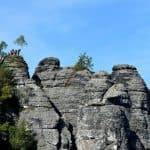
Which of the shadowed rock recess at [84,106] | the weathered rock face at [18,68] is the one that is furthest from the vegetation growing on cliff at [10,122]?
the shadowed rock recess at [84,106]

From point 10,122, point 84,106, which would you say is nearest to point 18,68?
point 10,122

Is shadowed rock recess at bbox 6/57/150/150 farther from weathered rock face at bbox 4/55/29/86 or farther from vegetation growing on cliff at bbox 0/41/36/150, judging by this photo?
vegetation growing on cliff at bbox 0/41/36/150

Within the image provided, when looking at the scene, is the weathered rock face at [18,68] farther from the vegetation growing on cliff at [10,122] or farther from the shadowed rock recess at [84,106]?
the vegetation growing on cliff at [10,122]

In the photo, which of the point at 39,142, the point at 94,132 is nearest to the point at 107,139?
the point at 94,132

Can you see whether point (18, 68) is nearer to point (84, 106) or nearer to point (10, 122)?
point (10, 122)

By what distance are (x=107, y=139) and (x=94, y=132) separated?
1.00m

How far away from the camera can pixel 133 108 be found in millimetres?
55844

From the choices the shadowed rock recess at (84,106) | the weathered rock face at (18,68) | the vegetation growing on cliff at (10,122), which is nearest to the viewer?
the vegetation growing on cliff at (10,122)

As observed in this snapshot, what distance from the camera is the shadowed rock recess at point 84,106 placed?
52.9 metres

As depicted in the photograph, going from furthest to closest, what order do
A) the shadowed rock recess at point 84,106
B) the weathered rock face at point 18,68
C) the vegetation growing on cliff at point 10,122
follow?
the weathered rock face at point 18,68 < the shadowed rock recess at point 84,106 < the vegetation growing on cliff at point 10,122

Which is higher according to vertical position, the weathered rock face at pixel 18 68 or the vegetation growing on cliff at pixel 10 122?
the weathered rock face at pixel 18 68

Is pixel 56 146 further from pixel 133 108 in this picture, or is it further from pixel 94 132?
pixel 133 108

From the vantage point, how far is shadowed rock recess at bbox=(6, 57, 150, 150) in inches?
2082

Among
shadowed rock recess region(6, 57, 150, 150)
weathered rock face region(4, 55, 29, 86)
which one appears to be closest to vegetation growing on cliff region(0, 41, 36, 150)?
weathered rock face region(4, 55, 29, 86)
